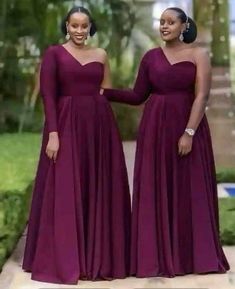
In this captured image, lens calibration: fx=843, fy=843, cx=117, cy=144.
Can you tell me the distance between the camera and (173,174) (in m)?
4.73

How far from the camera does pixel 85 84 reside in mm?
4688

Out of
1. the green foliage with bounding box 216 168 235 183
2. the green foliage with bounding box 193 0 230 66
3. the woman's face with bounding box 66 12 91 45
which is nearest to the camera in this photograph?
the woman's face with bounding box 66 12 91 45

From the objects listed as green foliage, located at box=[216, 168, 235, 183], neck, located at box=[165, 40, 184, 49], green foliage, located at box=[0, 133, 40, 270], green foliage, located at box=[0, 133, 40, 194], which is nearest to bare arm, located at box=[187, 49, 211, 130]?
neck, located at box=[165, 40, 184, 49]

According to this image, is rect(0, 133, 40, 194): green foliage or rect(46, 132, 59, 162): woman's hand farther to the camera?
rect(0, 133, 40, 194): green foliage

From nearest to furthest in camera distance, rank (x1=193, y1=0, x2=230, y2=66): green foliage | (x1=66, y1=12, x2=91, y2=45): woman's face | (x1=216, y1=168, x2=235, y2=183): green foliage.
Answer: (x1=66, y1=12, x2=91, y2=45): woman's face, (x1=216, y1=168, x2=235, y2=183): green foliage, (x1=193, y1=0, x2=230, y2=66): green foliage

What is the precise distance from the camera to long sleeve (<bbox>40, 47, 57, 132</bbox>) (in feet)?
15.2

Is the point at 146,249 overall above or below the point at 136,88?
below

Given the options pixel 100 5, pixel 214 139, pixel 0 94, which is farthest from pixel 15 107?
pixel 214 139

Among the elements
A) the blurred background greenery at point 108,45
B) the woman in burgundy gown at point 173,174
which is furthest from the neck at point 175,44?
the blurred background greenery at point 108,45

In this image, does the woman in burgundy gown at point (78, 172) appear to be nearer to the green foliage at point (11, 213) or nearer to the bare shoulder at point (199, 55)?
the bare shoulder at point (199, 55)

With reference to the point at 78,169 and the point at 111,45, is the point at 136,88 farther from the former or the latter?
the point at 111,45

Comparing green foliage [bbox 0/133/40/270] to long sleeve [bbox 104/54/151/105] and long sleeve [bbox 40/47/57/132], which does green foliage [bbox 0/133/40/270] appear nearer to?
long sleeve [bbox 40/47/57/132]

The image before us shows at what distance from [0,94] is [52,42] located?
1012 millimetres

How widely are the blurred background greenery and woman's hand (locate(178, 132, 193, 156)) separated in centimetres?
537
